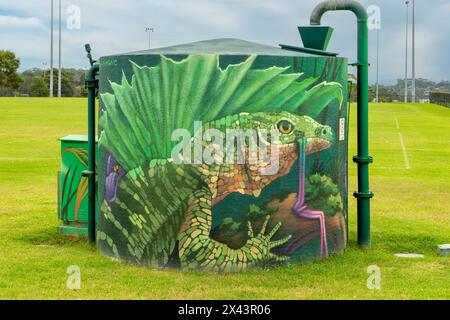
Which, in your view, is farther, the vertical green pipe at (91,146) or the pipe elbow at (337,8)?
the vertical green pipe at (91,146)

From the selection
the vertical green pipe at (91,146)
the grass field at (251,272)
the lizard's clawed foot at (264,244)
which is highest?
the vertical green pipe at (91,146)

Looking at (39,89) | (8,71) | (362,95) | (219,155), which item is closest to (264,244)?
(219,155)

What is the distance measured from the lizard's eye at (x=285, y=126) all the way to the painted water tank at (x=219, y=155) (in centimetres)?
1

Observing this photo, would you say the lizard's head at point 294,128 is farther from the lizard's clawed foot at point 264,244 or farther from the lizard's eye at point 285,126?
the lizard's clawed foot at point 264,244

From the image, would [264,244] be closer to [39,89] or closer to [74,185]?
[74,185]

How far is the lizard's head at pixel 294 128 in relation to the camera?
7859mm

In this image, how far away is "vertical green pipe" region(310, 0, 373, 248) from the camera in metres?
9.24

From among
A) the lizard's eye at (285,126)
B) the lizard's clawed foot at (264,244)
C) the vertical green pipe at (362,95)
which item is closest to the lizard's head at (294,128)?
the lizard's eye at (285,126)

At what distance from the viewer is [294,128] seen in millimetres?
8031

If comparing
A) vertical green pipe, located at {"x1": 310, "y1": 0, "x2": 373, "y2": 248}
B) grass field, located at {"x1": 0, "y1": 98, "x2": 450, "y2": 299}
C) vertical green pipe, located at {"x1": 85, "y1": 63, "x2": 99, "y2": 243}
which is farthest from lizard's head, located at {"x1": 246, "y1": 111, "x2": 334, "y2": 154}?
vertical green pipe, located at {"x1": 85, "y1": 63, "x2": 99, "y2": 243}

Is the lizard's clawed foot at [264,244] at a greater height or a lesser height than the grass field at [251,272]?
greater

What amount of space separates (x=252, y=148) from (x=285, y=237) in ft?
3.36

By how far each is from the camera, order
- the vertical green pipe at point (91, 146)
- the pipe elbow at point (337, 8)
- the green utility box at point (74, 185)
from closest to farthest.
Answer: the pipe elbow at point (337, 8)
the vertical green pipe at point (91, 146)
the green utility box at point (74, 185)

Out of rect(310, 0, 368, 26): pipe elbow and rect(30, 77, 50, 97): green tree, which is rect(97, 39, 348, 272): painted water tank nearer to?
rect(310, 0, 368, 26): pipe elbow
